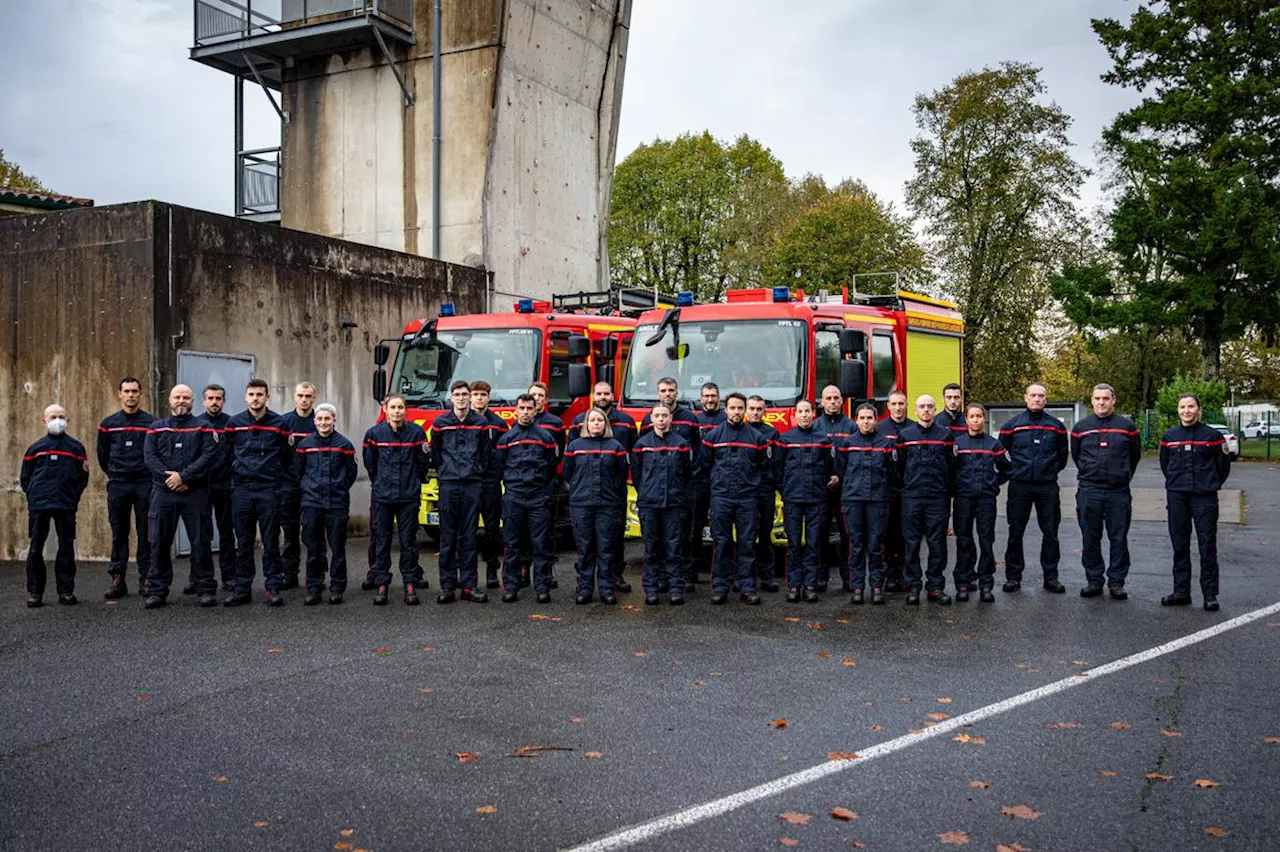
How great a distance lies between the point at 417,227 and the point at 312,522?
12066mm

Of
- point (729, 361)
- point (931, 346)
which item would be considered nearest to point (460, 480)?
point (729, 361)

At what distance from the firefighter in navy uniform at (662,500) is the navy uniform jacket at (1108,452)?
356cm

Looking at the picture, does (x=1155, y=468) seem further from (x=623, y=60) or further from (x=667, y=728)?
(x=667, y=728)

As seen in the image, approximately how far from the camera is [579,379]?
13.0 metres

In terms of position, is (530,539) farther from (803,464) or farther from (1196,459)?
(1196,459)

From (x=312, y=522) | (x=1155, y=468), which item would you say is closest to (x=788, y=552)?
(x=312, y=522)

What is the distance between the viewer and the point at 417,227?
21406 mm

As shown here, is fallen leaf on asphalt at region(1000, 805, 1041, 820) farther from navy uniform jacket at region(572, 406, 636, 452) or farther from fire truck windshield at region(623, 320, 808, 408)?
fire truck windshield at region(623, 320, 808, 408)

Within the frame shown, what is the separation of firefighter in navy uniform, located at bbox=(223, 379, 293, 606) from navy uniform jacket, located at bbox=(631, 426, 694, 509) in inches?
128

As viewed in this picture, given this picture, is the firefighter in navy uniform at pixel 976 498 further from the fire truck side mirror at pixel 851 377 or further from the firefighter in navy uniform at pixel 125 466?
the firefighter in navy uniform at pixel 125 466

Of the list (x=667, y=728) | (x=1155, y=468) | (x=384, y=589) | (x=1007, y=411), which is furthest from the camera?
(x=1155, y=468)

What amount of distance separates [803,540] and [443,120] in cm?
1365

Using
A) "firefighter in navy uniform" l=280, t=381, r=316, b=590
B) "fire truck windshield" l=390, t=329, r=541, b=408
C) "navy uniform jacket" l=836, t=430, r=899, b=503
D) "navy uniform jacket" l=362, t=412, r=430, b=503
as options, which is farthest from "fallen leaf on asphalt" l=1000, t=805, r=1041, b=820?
"fire truck windshield" l=390, t=329, r=541, b=408

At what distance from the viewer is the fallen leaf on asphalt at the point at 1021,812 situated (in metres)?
4.84
